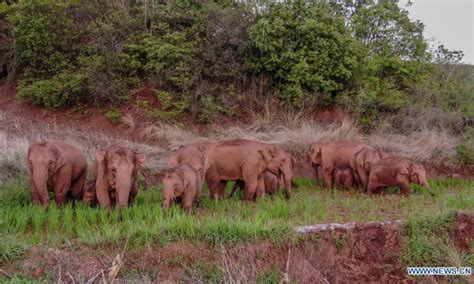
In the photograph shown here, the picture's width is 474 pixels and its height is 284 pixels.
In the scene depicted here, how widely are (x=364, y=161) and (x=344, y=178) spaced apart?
0.87 metres

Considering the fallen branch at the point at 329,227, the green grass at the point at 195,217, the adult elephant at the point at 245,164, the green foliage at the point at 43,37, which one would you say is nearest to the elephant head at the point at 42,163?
the green grass at the point at 195,217

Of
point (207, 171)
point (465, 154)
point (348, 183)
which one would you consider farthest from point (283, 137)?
point (465, 154)

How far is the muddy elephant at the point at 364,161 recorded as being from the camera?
10914 millimetres

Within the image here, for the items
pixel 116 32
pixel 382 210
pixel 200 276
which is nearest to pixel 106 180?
pixel 200 276

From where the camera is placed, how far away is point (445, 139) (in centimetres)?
1520

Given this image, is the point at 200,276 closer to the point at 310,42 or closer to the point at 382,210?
the point at 382,210

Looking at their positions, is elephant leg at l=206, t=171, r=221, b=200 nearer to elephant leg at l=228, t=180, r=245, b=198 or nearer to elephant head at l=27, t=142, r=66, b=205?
elephant leg at l=228, t=180, r=245, b=198

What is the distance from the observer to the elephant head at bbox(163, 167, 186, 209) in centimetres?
763

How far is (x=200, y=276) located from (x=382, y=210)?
3761mm

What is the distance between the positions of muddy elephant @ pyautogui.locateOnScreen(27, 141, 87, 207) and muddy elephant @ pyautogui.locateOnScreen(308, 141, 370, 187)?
5.70 metres

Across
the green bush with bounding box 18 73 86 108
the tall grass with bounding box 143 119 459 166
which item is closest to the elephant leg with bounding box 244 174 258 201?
the tall grass with bounding box 143 119 459 166

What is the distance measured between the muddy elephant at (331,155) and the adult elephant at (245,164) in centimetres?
216

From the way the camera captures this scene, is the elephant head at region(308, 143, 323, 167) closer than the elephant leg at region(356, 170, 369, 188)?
No

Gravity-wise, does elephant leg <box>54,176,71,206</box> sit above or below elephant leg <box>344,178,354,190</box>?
above
